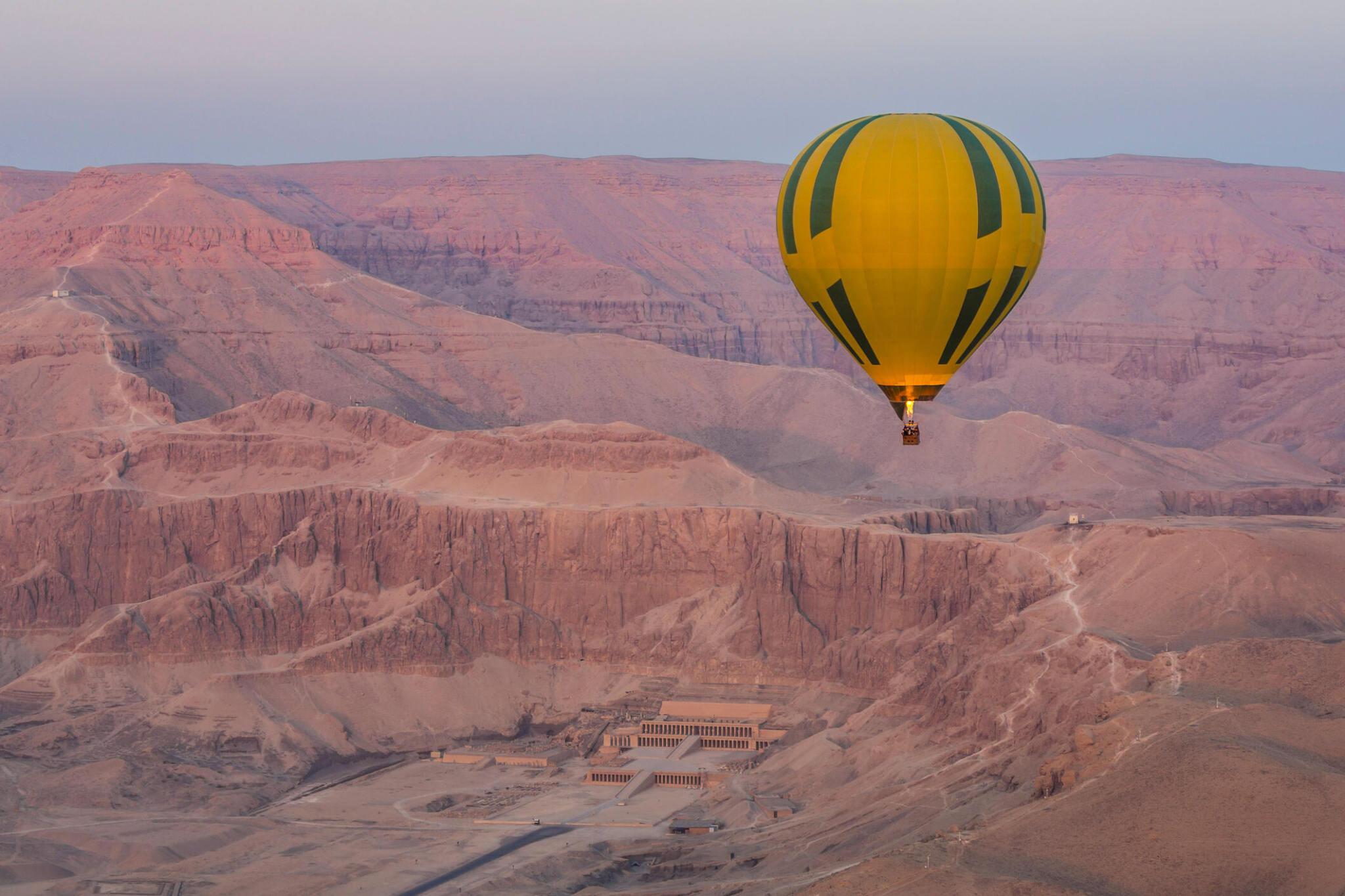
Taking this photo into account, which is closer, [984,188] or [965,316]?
[984,188]

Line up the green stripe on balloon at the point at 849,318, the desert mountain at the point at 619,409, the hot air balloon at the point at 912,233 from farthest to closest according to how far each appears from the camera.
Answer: the desert mountain at the point at 619,409, the green stripe on balloon at the point at 849,318, the hot air balloon at the point at 912,233

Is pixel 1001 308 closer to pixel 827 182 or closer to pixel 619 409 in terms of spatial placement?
pixel 827 182

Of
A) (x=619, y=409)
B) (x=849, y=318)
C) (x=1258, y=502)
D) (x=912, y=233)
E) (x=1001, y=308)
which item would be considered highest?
(x=912, y=233)

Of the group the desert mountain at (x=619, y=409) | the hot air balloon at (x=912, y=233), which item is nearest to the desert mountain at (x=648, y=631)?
the desert mountain at (x=619, y=409)

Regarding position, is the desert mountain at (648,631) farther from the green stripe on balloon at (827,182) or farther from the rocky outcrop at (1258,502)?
the green stripe on balloon at (827,182)

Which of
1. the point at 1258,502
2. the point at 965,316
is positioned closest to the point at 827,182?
the point at 965,316

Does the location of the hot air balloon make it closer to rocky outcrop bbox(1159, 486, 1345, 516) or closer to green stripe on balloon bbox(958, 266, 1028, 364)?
green stripe on balloon bbox(958, 266, 1028, 364)

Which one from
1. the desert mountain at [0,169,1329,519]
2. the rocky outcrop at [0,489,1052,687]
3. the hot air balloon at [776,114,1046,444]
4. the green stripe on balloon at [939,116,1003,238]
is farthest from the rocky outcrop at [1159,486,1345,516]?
the green stripe on balloon at [939,116,1003,238]

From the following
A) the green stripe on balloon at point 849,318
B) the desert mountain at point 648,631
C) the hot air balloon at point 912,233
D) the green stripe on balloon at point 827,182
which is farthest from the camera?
the desert mountain at point 648,631
